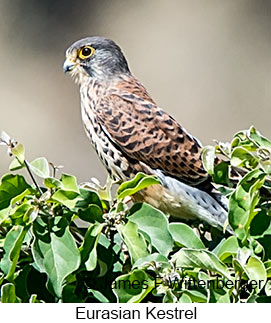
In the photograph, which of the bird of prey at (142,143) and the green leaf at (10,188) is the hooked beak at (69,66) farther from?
the green leaf at (10,188)

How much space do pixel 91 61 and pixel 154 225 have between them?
1.55 metres

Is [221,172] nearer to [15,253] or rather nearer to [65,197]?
[65,197]

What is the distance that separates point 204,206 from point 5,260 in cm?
100

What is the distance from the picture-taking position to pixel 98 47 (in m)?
3.07

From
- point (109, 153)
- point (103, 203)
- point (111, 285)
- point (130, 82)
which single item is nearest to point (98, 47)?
point (130, 82)

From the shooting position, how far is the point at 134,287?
4.84 ft

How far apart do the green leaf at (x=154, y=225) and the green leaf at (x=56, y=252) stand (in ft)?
0.47

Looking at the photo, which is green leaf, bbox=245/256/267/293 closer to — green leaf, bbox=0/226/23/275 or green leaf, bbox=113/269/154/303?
green leaf, bbox=113/269/154/303

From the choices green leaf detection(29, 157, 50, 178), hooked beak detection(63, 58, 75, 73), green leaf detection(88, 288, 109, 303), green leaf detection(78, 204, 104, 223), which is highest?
hooked beak detection(63, 58, 75, 73)

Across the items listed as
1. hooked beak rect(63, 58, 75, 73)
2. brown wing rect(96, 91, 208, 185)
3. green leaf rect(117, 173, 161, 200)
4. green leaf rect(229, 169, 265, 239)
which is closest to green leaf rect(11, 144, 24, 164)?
green leaf rect(117, 173, 161, 200)

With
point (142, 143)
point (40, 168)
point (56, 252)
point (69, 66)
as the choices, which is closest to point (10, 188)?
point (40, 168)

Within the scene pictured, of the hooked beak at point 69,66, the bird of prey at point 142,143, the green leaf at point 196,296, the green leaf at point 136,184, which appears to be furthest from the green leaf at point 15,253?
the hooked beak at point 69,66

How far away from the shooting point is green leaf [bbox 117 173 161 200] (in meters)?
1.60

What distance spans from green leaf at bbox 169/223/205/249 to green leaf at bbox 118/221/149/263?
7 cm
